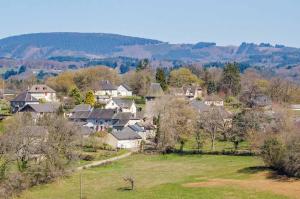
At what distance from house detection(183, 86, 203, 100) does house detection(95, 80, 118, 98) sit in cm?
1285

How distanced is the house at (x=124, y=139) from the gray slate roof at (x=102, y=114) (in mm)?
8984

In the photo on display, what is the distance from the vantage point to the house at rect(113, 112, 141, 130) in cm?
7100

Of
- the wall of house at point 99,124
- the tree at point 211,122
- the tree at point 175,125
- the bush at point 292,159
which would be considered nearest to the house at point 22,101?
the wall of house at point 99,124

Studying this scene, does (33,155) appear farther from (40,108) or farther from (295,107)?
(295,107)

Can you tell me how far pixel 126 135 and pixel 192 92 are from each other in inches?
1420

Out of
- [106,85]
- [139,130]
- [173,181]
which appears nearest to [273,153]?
[173,181]

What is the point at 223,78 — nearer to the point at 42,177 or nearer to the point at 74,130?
the point at 74,130

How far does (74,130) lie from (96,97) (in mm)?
42235

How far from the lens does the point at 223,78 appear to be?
10644 cm

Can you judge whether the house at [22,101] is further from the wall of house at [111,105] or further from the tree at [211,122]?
the tree at [211,122]

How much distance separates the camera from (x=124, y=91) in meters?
103

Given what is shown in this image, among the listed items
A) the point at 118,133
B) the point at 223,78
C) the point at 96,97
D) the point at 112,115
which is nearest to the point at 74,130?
the point at 118,133

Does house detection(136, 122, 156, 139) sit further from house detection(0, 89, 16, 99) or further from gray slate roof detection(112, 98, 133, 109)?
house detection(0, 89, 16, 99)

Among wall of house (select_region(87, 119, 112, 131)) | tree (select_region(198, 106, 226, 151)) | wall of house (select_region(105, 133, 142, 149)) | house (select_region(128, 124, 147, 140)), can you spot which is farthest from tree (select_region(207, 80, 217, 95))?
wall of house (select_region(105, 133, 142, 149))
